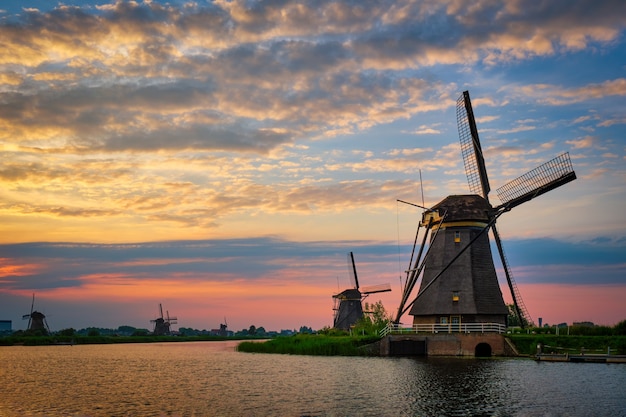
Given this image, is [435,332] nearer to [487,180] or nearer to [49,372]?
[487,180]

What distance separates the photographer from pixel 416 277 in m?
54.7

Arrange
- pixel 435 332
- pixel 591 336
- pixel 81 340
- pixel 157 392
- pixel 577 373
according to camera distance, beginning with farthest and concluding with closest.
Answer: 1. pixel 81 340
2. pixel 435 332
3. pixel 591 336
4. pixel 577 373
5. pixel 157 392

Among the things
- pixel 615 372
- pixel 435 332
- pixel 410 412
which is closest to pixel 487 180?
pixel 435 332

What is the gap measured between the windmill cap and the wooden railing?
9.22 m

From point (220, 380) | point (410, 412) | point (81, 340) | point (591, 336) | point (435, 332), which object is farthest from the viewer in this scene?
point (81, 340)

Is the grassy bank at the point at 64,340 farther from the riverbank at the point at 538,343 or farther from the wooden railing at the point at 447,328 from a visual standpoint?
the wooden railing at the point at 447,328

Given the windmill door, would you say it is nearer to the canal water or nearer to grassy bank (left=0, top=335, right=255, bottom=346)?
the canal water

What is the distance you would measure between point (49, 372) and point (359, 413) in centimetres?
3398

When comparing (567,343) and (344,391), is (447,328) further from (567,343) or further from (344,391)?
(344,391)

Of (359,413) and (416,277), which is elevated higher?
(416,277)

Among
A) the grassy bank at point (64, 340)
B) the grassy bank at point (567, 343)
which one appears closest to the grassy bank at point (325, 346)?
the grassy bank at point (567, 343)

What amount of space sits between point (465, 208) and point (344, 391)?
88.9 ft

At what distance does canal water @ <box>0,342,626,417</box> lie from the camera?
81.5ft

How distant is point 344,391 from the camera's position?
30.5 m
